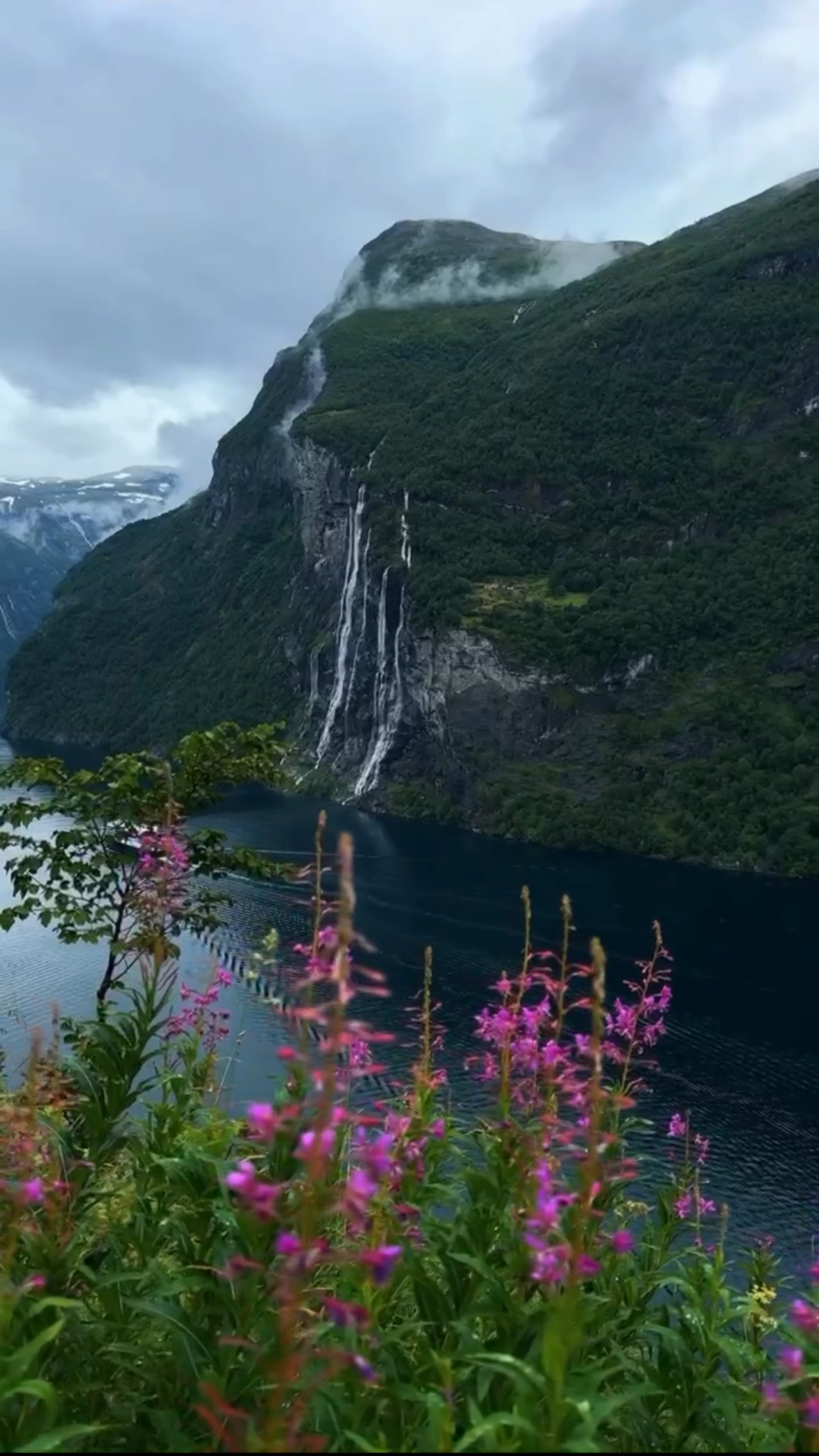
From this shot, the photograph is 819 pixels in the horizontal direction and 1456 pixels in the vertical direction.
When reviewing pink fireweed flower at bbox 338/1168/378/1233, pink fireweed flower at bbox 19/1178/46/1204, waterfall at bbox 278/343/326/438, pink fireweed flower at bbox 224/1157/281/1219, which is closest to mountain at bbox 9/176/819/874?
waterfall at bbox 278/343/326/438

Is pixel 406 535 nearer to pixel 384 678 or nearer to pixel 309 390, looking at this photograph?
pixel 384 678

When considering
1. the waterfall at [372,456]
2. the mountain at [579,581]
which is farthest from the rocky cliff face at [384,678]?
the waterfall at [372,456]

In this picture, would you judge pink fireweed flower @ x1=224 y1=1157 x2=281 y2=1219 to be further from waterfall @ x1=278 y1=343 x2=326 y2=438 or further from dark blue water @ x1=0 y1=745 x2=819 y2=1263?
waterfall @ x1=278 y1=343 x2=326 y2=438

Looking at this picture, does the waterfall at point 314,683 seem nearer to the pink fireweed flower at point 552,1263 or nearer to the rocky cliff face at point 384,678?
the rocky cliff face at point 384,678

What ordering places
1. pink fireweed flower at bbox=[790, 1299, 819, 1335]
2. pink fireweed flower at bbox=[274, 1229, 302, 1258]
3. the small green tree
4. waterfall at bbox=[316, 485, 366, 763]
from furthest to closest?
waterfall at bbox=[316, 485, 366, 763], the small green tree, pink fireweed flower at bbox=[790, 1299, 819, 1335], pink fireweed flower at bbox=[274, 1229, 302, 1258]

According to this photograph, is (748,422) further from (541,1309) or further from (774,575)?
(541,1309)

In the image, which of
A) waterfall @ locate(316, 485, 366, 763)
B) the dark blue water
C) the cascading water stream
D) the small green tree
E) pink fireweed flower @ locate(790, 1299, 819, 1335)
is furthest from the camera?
waterfall @ locate(316, 485, 366, 763)
